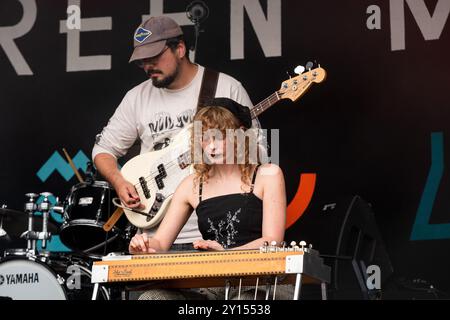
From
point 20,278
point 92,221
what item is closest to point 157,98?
point 92,221

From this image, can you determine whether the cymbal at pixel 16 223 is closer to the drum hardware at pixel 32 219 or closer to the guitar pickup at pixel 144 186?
the drum hardware at pixel 32 219

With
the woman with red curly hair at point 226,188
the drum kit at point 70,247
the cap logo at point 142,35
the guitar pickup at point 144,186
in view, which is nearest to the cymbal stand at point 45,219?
the drum kit at point 70,247

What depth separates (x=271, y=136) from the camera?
6363 millimetres

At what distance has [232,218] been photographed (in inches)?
165

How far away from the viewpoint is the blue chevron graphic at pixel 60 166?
22.0ft

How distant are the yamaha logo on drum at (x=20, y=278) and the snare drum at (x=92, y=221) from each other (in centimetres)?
30

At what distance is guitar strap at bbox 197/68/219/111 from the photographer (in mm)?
5711

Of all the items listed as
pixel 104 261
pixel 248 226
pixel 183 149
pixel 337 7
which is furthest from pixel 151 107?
pixel 104 261

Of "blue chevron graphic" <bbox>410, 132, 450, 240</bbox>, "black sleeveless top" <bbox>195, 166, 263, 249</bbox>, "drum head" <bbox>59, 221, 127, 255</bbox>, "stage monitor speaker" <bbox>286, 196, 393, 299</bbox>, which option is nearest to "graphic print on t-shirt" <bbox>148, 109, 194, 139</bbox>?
"drum head" <bbox>59, 221, 127, 255</bbox>

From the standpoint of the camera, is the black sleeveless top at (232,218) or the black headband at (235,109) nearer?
the black sleeveless top at (232,218)

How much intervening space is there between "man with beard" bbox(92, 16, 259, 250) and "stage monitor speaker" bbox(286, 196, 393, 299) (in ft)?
3.13

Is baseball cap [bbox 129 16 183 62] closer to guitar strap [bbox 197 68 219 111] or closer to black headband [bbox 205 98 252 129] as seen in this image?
guitar strap [bbox 197 68 219 111]

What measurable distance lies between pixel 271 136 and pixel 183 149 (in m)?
1.01

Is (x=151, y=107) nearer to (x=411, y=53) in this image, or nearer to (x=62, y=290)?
(x=62, y=290)
